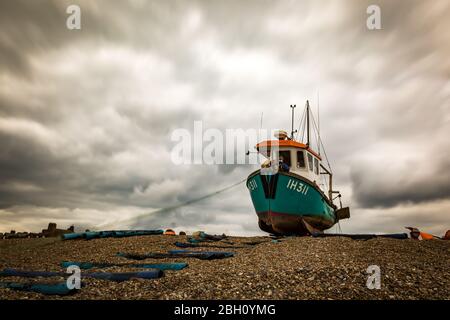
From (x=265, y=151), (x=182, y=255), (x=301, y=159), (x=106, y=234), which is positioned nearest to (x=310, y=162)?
(x=301, y=159)

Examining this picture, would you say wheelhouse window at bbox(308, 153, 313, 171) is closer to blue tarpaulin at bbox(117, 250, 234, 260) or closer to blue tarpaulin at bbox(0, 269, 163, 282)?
blue tarpaulin at bbox(117, 250, 234, 260)

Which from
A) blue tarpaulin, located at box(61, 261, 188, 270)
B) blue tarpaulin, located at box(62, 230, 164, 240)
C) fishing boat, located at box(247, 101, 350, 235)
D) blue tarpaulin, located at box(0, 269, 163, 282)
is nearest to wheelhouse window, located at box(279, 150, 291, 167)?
fishing boat, located at box(247, 101, 350, 235)

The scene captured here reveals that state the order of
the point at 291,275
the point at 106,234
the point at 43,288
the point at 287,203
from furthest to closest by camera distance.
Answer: the point at 287,203, the point at 106,234, the point at 291,275, the point at 43,288

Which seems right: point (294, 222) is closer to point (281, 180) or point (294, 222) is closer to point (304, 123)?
point (281, 180)

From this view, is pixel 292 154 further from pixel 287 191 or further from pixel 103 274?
pixel 103 274

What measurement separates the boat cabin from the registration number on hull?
2.30m

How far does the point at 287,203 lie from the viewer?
20797 millimetres

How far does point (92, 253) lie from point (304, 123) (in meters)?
22.3

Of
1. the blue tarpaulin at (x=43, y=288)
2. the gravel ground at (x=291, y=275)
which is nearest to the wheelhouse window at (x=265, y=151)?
the gravel ground at (x=291, y=275)

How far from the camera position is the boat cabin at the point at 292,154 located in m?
23.5

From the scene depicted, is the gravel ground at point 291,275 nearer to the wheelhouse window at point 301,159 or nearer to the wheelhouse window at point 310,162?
the wheelhouse window at point 301,159

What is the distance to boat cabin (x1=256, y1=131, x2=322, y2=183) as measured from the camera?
77.1 ft

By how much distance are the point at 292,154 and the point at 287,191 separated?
4.12 m
